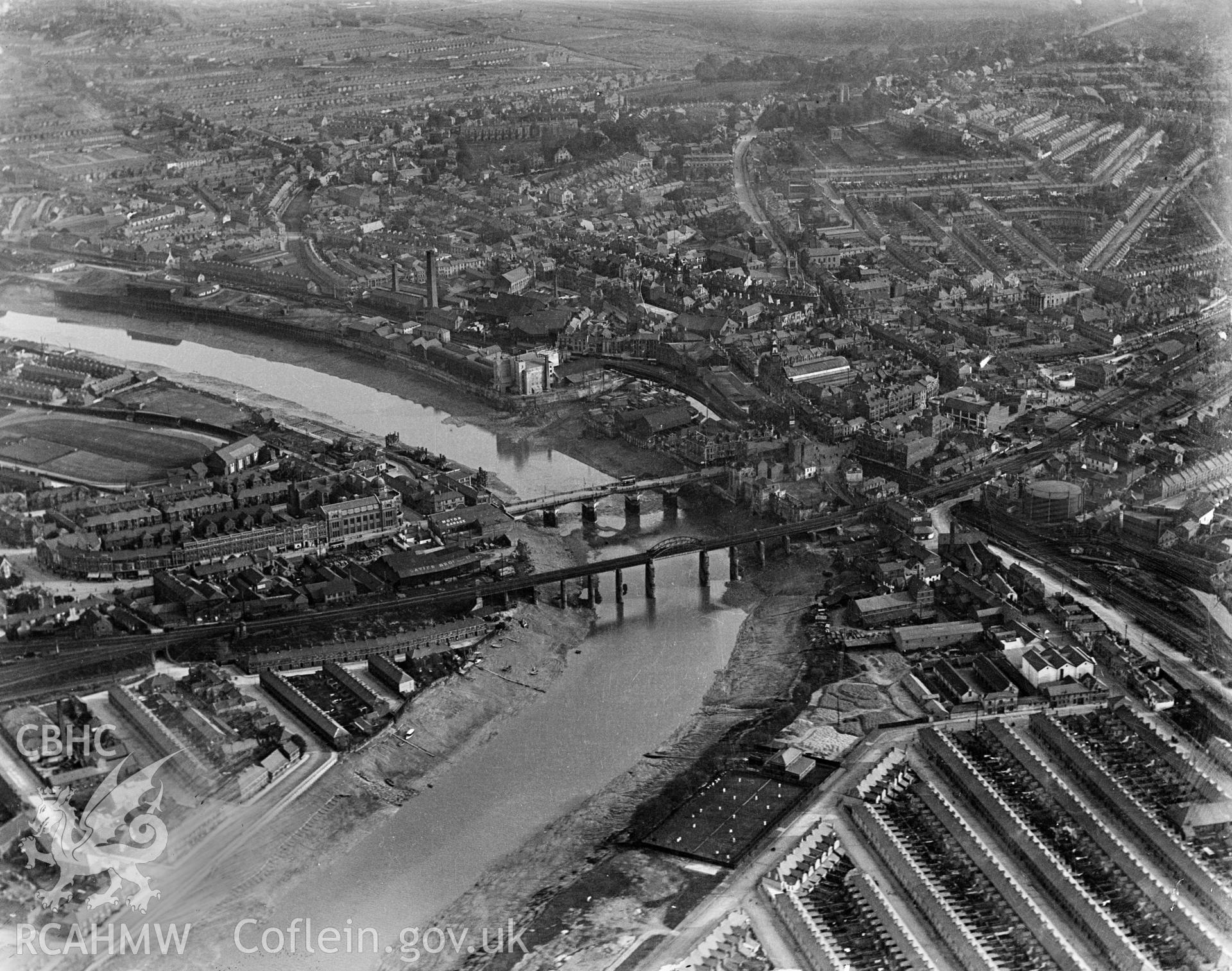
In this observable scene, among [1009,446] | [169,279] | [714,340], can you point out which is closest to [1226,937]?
[1009,446]

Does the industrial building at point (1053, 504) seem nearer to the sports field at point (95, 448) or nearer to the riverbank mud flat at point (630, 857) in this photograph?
the riverbank mud flat at point (630, 857)

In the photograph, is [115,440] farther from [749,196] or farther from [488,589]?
[749,196]

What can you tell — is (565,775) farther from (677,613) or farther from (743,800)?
(677,613)

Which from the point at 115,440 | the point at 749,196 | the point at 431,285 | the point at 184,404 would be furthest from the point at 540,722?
the point at 749,196

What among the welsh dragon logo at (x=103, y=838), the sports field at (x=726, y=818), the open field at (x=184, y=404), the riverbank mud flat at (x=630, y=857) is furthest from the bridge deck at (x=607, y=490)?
the welsh dragon logo at (x=103, y=838)

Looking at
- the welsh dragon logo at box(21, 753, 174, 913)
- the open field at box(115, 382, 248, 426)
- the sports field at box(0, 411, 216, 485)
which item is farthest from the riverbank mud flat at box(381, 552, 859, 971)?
the open field at box(115, 382, 248, 426)

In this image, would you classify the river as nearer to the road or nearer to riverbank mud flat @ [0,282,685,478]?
riverbank mud flat @ [0,282,685,478]

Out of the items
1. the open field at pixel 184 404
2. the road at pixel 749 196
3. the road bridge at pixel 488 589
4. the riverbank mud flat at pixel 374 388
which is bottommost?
the riverbank mud flat at pixel 374 388

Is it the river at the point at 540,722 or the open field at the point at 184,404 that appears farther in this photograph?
the open field at the point at 184,404
